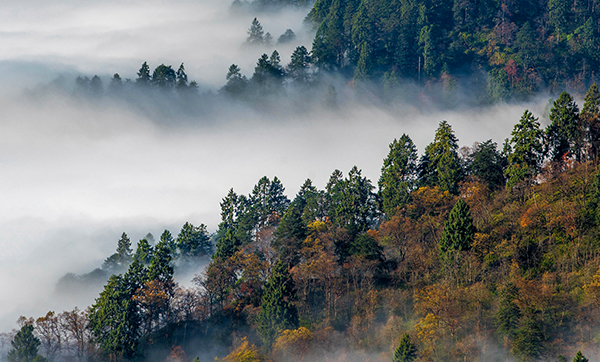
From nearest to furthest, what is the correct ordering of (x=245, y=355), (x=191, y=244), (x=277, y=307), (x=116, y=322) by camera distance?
(x=245, y=355), (x=277, y=307), (x=116, y=322), (x=191, y=244)

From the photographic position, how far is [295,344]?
8269 cm

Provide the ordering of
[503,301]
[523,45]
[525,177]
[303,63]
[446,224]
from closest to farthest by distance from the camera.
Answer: [503,301]
[446,224]
[525,177]
[523,45]
[303,63]

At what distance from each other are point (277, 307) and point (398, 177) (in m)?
27.6

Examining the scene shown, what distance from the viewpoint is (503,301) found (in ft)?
244

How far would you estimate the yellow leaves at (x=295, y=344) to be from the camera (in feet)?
271

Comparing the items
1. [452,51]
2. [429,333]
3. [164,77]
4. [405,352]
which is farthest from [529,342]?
[164,77]

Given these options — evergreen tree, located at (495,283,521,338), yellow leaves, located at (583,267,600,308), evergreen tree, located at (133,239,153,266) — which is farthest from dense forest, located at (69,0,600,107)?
evergreen tree, located at (495,283,521,338)

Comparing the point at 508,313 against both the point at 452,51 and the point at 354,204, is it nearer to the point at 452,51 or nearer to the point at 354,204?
the point at 354,204

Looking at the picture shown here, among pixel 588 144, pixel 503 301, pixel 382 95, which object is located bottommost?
pixel 503 301

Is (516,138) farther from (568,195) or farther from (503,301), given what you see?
(503,301)

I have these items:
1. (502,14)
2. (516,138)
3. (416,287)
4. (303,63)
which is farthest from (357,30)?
(416,287)

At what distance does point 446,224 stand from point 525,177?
1399cm

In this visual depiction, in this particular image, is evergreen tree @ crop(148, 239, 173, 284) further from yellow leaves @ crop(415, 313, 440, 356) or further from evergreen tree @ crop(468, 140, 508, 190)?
evergreen tree @ crop(468, 140, 508, 190)

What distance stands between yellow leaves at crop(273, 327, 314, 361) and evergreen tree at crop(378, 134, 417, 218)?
80.1ft
